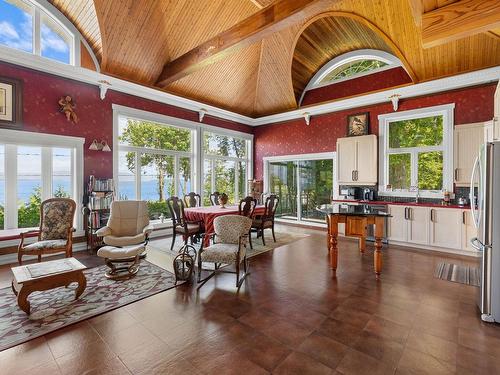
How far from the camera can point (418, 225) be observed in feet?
17.3

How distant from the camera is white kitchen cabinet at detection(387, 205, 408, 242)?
544cm

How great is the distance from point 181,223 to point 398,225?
15.3 ft

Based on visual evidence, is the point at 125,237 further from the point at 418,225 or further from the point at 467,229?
the point at 467,229

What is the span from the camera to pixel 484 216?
2629 mm

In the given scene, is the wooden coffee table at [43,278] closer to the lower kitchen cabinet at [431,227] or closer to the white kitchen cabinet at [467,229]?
the lower kitchen cabinet at [431,227]

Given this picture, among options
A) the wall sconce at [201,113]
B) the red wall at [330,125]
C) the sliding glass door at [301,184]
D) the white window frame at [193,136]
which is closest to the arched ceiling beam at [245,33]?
the white window frame at [193,136]

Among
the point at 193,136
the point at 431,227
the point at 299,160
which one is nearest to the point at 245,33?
the point at 193,136

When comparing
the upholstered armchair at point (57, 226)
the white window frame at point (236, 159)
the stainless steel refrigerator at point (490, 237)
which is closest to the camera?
the stainless steel refrigerator at point (490, 237)

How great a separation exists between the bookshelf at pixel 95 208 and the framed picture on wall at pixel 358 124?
6.07m

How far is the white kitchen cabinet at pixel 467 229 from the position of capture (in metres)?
4.72

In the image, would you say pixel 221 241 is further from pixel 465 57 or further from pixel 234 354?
pixel 465 57

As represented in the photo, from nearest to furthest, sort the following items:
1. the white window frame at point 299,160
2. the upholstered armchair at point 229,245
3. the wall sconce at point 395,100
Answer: the upholstered armchair at point 229,245, the wall sconce at point 395,100, the white window frame at point 299,160

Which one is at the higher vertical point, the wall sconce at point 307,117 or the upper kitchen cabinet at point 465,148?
the wall sconce at point 307,117

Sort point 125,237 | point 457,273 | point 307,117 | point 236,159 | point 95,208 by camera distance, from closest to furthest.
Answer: point 457,273 < point 125,237 < point 95,208 < point 307,117 < point 236,159
